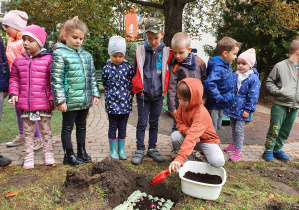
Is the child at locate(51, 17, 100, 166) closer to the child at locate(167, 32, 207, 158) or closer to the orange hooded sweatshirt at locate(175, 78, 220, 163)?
the child at locate(167, 32, 207, 158)

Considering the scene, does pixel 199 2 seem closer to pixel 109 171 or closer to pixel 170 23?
pixel 170 23

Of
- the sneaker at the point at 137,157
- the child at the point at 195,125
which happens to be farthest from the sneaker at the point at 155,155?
the child at the point at 195,125

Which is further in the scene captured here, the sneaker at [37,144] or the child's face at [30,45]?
the sneaker at [37,144]

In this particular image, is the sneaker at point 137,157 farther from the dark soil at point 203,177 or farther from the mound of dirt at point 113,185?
the dark soil at point 203,177

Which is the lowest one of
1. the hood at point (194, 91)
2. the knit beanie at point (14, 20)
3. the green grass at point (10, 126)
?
the green grass at point (10, 126)

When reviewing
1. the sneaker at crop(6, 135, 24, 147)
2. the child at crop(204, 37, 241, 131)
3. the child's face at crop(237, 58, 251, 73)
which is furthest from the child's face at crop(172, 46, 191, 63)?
the sneaker at crop(6, 135, 24, 147)

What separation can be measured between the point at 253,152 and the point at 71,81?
11.1ft

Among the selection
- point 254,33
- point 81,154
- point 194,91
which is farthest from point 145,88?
point 254,33

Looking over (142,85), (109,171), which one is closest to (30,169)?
(109,171)

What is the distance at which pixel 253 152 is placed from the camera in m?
4.59

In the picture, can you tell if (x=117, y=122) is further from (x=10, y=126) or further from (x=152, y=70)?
(x=10, y=126)

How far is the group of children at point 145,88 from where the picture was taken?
327 centimetres

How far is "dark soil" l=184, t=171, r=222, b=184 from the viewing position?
2.95 meters

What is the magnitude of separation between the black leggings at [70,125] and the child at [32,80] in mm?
262
